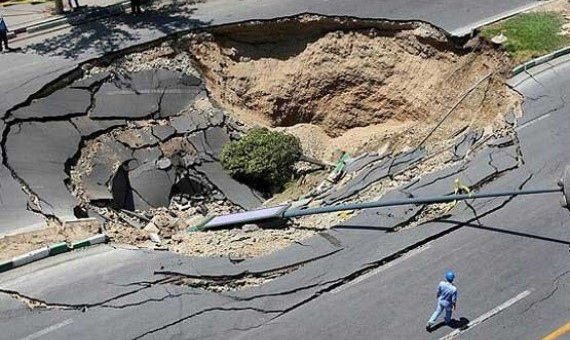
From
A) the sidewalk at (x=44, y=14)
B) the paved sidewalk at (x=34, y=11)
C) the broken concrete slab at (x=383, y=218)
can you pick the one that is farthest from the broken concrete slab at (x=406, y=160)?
the paved sidewalk at (x=34, y=11)

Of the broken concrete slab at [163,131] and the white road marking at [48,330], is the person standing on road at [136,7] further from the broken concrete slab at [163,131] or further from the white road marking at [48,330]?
the white road marking at [48,330]

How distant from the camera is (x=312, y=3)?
70.8 ft

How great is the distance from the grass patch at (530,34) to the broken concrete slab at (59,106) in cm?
1074

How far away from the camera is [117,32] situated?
2017 centimetres

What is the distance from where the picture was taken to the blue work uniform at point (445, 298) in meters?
10.9

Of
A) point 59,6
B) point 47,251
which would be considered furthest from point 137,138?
point 59,6

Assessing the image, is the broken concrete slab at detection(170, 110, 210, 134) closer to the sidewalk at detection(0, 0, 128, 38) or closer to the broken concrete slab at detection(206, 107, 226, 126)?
the broken concrete slab at detection(206, 107, 226, 126)

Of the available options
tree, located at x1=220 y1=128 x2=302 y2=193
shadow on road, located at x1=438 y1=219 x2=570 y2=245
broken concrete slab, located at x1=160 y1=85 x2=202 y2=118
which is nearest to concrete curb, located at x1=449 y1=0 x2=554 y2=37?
tree, located at x1=220 y1=128 x2=302 y2=193

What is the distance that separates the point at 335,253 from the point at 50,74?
956cm

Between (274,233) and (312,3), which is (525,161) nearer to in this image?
Answer: (274,233)

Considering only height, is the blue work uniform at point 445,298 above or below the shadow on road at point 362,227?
below

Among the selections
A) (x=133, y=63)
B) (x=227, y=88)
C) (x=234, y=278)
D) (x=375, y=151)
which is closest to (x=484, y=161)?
(x=375, y=151)

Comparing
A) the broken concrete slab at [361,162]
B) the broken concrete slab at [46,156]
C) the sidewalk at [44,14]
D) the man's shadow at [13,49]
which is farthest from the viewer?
the sidewalk at [44,14]

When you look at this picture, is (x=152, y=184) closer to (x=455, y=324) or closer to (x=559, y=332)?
(x=455, y=324)
